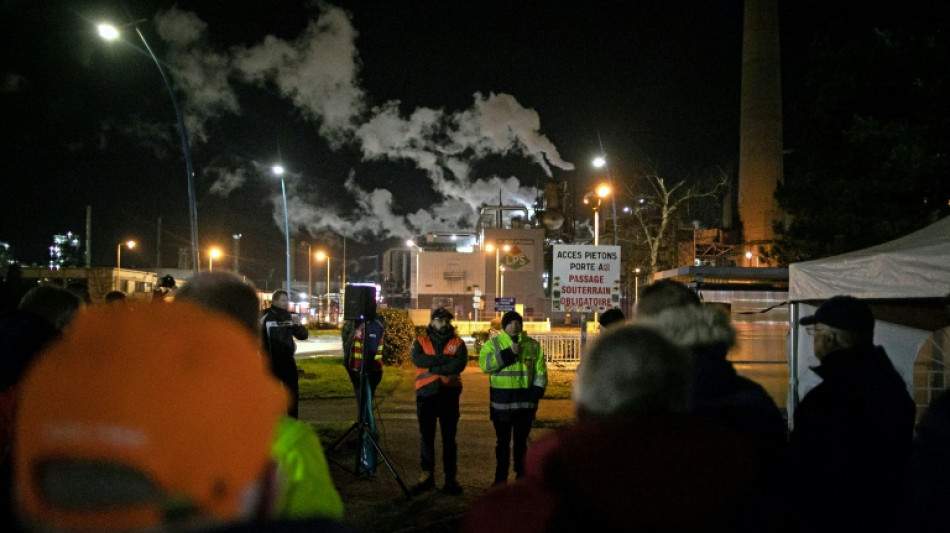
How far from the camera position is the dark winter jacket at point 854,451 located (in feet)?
7.53

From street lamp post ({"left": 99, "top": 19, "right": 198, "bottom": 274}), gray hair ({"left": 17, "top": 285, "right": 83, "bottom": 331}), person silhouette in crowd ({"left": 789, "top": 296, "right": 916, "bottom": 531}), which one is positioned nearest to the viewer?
person silhouette in crowd ({"left": 789, "top": 296, "right": 916, "bottom": 531})

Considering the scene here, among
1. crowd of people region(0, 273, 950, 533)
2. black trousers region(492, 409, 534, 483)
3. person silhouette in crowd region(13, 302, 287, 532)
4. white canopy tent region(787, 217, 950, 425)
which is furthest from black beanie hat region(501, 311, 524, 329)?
person silhouette in crowd region(13, 302, 287, 532)

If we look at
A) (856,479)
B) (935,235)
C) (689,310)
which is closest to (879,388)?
(856,479)

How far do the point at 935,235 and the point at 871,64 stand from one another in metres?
6.30

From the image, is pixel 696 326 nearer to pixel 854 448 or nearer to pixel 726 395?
pixel 726 395

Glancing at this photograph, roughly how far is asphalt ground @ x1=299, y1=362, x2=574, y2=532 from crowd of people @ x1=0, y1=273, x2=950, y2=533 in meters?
3.36

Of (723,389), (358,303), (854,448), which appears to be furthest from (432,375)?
(854,448)

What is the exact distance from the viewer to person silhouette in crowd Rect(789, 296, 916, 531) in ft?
7.52

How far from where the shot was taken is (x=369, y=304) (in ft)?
27.4

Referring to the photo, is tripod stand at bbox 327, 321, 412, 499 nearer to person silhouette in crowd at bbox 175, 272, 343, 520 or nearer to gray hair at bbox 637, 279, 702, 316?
gray hair at bbox 637, 279, 702, 316

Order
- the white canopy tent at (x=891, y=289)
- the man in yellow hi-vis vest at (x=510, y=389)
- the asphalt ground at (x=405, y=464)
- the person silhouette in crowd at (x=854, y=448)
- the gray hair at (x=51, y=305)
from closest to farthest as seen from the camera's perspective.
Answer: the person silhouette in crowd at (x=854, y=448) → the gray hair at (x=51, y=305) → the white canopy tent at (x=891, y=289) → the asphalt ground at (x=405, y=464) → the man in yellow hi-vis vest at (x=510, y=389)

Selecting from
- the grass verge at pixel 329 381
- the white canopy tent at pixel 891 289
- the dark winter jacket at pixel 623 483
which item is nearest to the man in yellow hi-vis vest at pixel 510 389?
the white canopy tent at pixel 891 289

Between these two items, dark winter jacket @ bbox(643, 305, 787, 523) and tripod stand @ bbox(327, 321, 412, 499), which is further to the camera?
tripod stand @ bbox(327, 321, 412, 499)

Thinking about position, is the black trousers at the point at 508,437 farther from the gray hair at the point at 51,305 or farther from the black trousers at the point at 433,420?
the gray hair at the point at 51,305
